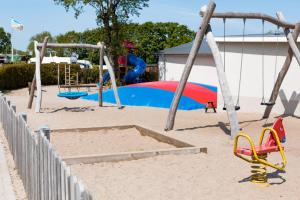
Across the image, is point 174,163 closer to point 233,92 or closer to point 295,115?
point 295,115

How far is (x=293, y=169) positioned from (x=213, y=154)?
162 cm

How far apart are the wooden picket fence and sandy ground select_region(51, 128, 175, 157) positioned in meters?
2.22

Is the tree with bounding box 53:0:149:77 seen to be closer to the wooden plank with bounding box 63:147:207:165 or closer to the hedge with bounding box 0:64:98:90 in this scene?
the hedge with bounding box 0:64:98:90

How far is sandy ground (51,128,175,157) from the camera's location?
925 cm

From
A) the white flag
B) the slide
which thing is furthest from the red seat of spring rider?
the white flag

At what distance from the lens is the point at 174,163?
780 cm

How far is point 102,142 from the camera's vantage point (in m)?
10.2

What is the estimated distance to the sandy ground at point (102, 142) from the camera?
364 inches

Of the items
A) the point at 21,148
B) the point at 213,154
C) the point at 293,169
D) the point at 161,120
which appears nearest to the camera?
the point at 21,148

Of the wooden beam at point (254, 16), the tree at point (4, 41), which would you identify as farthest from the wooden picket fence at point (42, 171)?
the tree at point (4, 41)

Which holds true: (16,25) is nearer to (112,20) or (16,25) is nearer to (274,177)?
(112,20)

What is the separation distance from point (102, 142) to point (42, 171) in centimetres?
561

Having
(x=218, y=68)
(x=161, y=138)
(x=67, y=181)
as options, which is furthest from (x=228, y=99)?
(x=67, y=181)

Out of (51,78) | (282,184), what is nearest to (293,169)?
(282,184)
